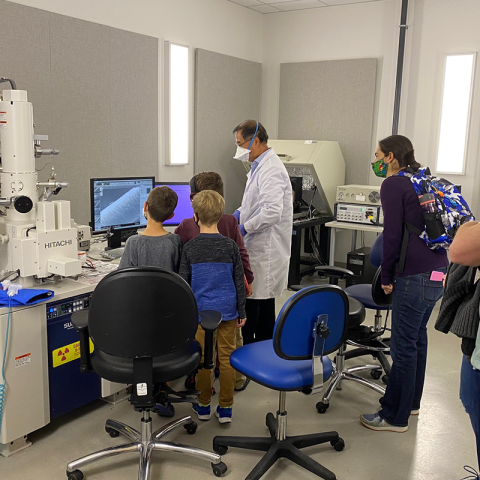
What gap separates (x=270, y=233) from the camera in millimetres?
2865

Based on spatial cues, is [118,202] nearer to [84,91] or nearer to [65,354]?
[65,354]

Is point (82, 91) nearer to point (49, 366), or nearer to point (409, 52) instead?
point (49, 366)

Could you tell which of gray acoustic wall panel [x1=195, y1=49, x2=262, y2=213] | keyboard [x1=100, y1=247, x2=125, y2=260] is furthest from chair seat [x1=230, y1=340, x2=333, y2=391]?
gray acoustic wall panel [x1=195, y1=49, x2=262, y2=213]

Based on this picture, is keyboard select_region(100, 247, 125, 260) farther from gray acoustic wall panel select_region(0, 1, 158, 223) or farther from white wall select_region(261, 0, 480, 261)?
white wall select_region(261, 0, 480, 261)

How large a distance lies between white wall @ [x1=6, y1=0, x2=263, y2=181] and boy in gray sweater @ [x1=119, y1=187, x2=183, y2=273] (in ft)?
6.43

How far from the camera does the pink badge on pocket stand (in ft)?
7.32

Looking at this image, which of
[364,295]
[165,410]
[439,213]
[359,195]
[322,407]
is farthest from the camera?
[359,195]

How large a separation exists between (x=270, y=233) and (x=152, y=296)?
1199 mm

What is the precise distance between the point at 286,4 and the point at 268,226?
3.19 m

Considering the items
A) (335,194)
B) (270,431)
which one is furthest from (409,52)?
(270,431)

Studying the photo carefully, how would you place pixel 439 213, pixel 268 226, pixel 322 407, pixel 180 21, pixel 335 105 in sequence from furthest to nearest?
pixel 335 105 → pixel 180 21 → pixel 268 226 → pixel 322 407 → pixel 439 213

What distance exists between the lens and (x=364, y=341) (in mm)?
3135

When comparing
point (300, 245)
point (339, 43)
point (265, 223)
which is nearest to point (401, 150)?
point (265, 223)

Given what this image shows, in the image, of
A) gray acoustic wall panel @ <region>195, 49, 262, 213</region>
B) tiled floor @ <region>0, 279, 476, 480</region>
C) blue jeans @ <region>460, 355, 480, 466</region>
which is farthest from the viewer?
gray acoustic wall panel @ <region>195, 49, 262, 213</region>
